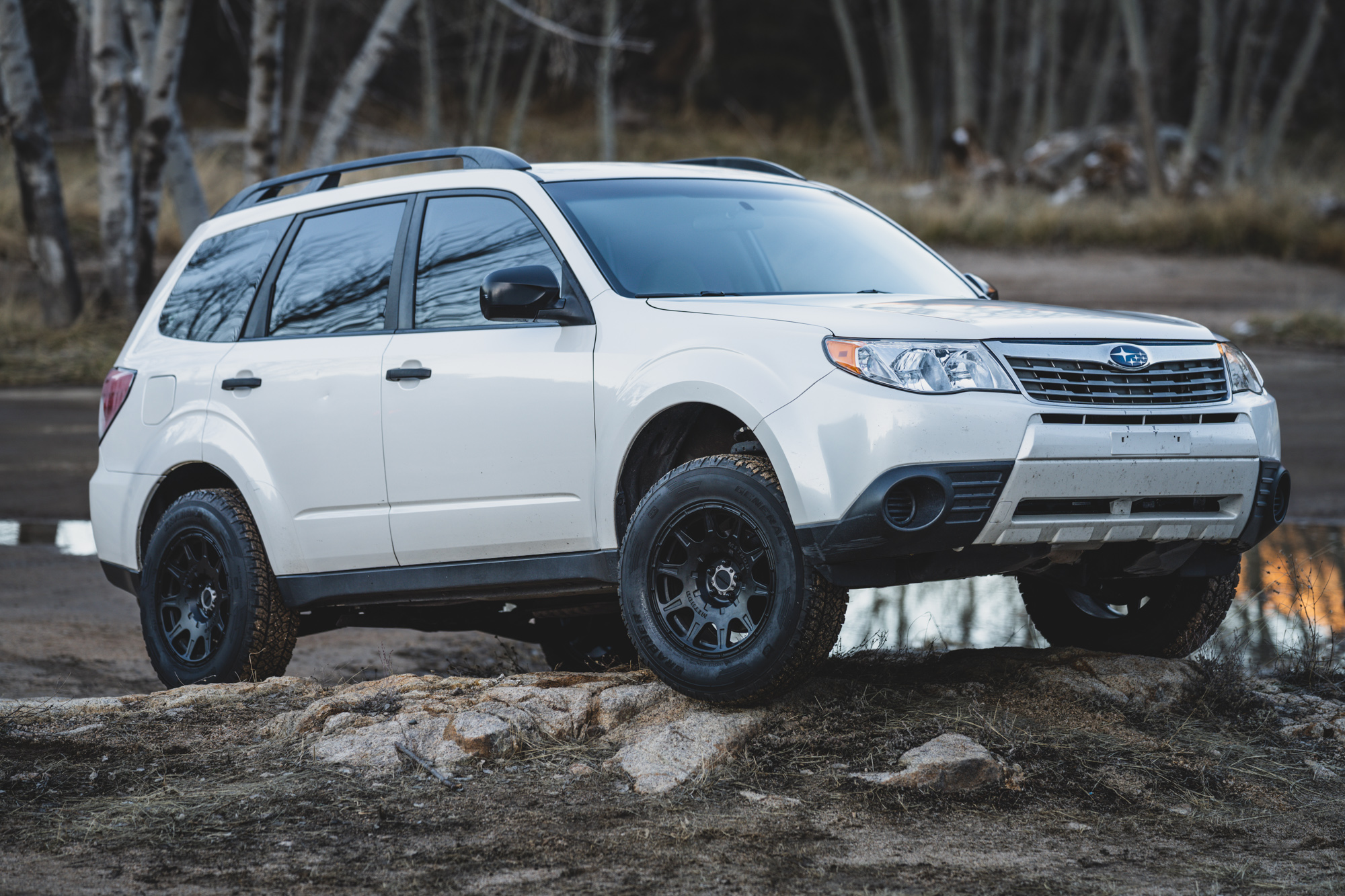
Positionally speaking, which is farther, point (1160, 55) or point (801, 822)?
point (1160, 55)

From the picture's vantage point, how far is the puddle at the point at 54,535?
31.3ft

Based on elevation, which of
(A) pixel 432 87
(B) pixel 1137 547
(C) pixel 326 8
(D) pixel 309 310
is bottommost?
(B) pixel 1137 547

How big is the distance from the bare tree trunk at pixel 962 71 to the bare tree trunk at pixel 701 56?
37.1 feet

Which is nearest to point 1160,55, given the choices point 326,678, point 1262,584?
point 1262,584

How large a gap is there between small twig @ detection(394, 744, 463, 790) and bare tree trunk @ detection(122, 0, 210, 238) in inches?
555

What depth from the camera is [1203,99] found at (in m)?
27.3

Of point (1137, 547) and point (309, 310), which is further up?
Answer: point (309, 310)

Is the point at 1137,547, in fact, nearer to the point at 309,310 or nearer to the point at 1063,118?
the point at 309,310

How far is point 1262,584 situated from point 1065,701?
371 cm

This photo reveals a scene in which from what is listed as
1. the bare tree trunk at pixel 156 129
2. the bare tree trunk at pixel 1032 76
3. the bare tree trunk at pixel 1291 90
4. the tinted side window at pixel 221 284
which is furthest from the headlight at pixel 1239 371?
the bare tree trunk at pixel 1032 76

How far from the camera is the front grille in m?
4.42

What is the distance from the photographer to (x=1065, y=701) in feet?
16.6

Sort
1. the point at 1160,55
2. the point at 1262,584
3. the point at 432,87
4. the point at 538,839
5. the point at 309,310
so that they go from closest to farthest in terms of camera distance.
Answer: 1. the point at 538,839
2. the point at 309,310
3. the point at 1262,584
4. the point at 432,87
5. the point at 1160,55

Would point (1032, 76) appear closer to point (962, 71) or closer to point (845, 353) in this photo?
point (962, 71)
